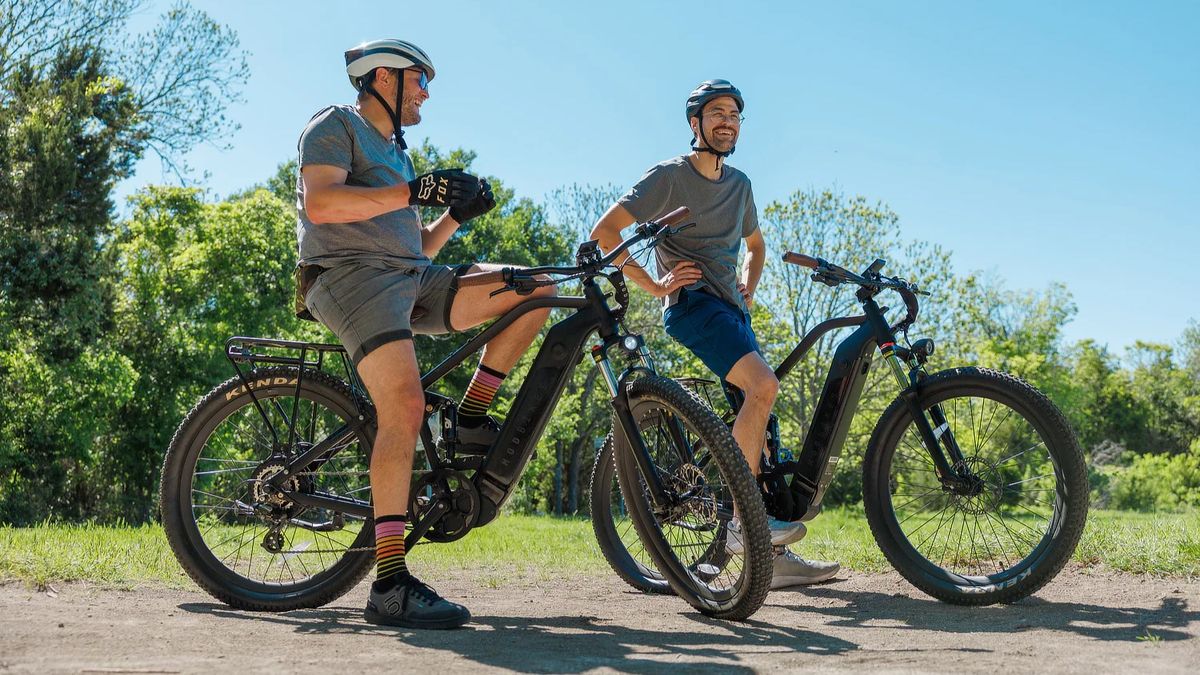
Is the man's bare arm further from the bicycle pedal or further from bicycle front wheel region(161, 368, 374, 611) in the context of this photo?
the bicycle pedal

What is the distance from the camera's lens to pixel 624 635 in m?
3.71

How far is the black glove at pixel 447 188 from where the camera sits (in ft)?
12.5

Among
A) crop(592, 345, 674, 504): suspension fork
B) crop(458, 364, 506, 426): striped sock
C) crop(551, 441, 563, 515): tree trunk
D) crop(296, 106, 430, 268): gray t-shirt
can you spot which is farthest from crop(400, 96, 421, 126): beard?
crop(551, 441, 563, 515): tree trunk

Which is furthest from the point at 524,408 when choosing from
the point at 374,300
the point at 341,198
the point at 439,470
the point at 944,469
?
the point at 944,469

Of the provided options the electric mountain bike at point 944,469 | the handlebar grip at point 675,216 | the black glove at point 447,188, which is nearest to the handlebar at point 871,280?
the electric mountain bike at point 944,469

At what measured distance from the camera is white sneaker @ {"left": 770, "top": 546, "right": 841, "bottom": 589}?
5477 millimetres

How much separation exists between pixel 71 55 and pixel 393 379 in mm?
22976

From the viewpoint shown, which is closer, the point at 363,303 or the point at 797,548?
the point at 363,303

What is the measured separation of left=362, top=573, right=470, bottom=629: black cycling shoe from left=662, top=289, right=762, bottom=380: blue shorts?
1.73 m

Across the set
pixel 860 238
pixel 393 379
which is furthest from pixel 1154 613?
pixel 860 238

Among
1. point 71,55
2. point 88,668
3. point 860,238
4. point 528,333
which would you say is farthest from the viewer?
point 860,238

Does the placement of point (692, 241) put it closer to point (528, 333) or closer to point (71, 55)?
point (528, 333)

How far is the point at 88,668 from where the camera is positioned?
2812mm

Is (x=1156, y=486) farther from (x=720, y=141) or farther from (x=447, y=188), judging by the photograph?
(x=447, y=188)
